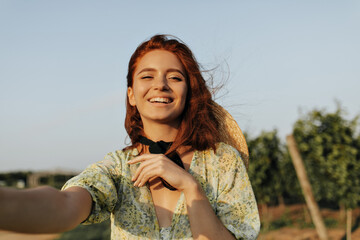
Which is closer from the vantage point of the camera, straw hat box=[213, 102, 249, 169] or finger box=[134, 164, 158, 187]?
finger box=[134, 164, 158, 187]

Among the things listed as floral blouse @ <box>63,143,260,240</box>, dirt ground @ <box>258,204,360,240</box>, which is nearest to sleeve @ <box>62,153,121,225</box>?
floral blouse @ <box>63,143,260,240</box>

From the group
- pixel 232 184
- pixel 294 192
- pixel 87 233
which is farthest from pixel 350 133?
pixel 232 184

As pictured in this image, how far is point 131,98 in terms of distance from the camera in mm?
2176

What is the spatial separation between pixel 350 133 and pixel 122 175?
13059mm

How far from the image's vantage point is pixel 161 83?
1.88m

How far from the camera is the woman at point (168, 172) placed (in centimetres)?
160

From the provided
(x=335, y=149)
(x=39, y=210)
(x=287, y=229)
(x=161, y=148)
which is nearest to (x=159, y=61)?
(x=161, y=148)

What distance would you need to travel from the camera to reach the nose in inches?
73.5

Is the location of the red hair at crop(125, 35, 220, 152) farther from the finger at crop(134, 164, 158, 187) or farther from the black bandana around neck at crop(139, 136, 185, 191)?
the finger at crop(134, 164, 158, 187)

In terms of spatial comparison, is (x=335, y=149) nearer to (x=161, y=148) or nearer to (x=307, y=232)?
(x=307, y=232)

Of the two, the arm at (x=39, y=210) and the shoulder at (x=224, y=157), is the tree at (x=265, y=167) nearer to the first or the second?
the shoulder at (x=224, y=157)

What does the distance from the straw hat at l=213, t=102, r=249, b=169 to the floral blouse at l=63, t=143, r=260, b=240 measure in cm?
28

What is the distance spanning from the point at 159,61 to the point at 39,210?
43.0 inches

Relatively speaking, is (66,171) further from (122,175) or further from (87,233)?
(122,175)
